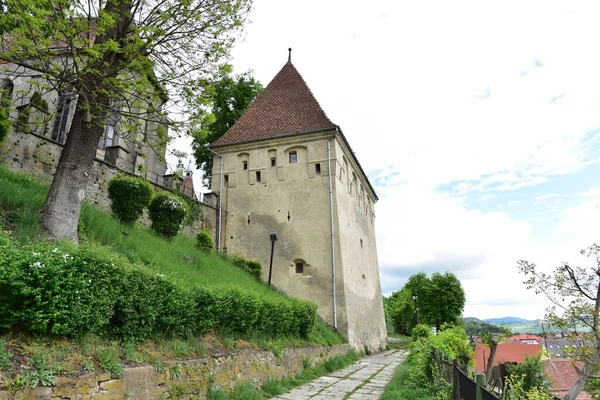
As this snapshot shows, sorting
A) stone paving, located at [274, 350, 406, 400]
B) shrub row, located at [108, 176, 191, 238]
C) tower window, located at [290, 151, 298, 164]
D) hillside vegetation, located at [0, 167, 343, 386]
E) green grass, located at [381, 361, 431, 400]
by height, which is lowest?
stone paving, located at [274, 350, 406, 400]

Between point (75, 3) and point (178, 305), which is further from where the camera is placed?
point (75, 3)

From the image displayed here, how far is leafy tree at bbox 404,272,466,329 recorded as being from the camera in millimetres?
40906

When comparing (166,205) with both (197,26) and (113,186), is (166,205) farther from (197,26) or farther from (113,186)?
(197,26)

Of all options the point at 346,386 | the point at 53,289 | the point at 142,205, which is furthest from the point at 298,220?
the point at 53,289

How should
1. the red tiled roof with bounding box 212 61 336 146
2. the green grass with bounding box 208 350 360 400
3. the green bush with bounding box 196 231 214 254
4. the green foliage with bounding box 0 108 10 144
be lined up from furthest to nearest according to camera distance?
the red tiled roof with bounding box 212 61 336 146 → the green bush with bounding box 196 231 214 254 → the green foliage with bounding box 0 108 10 144 → the green grass with bounding box 208 350 360 400

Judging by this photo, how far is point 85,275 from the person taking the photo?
15.7ft

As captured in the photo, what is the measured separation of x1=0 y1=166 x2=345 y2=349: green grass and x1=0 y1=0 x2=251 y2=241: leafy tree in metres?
0.55

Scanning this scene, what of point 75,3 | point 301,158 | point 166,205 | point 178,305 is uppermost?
point 301,158

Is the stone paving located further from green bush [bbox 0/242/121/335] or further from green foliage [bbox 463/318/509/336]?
green bush [bbox 0/242/121/335]

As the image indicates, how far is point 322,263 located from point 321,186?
355cm

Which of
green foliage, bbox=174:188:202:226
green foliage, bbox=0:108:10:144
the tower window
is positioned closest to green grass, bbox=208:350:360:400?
green foliage, bbox=0:108:10:144

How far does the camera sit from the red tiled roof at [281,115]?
65.8 feet

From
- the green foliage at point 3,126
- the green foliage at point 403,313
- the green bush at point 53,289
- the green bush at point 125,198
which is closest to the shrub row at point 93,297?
the green bush at point 53,289

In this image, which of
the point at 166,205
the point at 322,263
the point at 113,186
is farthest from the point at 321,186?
the point at 113,186
